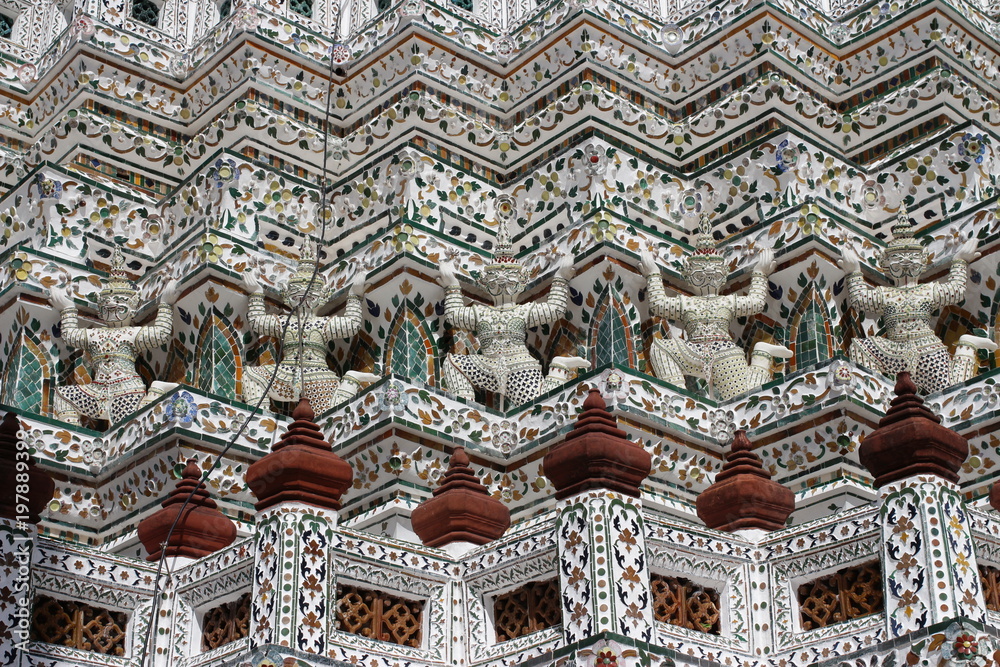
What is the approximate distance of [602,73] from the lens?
20.0 m

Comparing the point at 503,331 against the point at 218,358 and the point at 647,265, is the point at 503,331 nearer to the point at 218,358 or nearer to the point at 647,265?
the point at 647,265

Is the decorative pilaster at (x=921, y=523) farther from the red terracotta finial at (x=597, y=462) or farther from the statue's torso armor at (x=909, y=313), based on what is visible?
the statue's torso armor at (x=909, y=313)

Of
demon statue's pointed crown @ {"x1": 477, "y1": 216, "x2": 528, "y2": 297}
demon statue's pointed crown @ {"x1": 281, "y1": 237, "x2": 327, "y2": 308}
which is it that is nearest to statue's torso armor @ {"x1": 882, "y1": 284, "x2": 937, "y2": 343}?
demon statue's pointed crown @ {"x1": 477, "y1": 216, "x2": 528, "y2": 297}

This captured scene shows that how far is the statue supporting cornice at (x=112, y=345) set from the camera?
17.1 meters

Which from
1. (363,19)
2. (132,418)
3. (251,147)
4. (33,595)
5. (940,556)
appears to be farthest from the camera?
(363,19)

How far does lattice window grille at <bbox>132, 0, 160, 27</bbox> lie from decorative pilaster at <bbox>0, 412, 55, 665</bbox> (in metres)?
12.7

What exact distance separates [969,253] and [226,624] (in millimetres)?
8924

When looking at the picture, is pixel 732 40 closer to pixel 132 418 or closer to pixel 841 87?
pixel 841 87

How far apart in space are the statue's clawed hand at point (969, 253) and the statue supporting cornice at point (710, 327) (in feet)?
5.71

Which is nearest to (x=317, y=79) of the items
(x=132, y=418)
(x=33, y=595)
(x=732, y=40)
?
(x=732, y=40)

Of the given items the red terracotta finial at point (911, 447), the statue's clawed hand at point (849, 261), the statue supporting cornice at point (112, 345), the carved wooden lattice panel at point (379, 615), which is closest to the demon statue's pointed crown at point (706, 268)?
the statue's clawed hand at point (849, 261)

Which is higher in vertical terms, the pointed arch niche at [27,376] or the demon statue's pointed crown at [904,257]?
the demon statue's pointed crown at [904,257]

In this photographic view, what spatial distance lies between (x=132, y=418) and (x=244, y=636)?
633cm

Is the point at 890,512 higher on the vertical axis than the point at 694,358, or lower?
lower
